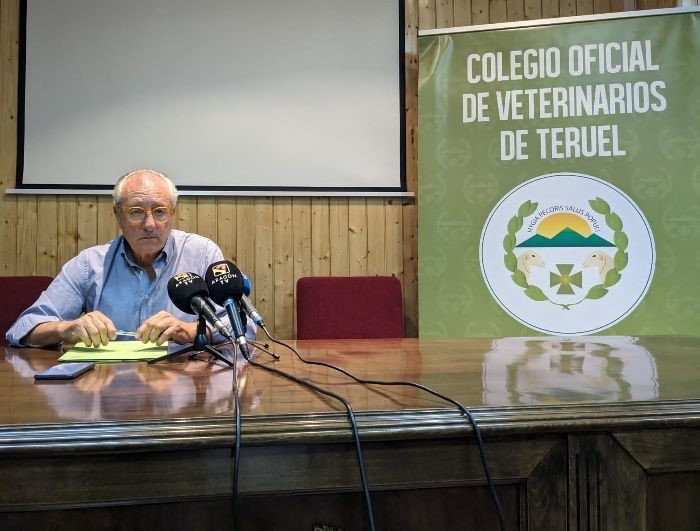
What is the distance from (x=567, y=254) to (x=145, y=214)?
1.88 meters

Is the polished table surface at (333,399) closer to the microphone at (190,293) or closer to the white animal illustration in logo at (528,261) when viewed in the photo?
the microphone at (190,293)

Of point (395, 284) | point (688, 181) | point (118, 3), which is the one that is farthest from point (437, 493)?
point (118, 3)

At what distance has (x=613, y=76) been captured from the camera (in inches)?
107

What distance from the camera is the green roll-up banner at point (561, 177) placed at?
2.67 meters

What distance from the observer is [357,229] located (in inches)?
119

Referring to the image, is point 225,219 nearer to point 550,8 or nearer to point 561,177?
point 561,177

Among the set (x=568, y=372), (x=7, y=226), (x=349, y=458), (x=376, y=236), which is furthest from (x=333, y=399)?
(x=7, y=226)

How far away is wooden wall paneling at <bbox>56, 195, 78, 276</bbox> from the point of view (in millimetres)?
2881

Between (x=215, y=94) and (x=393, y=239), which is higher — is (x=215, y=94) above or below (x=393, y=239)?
above

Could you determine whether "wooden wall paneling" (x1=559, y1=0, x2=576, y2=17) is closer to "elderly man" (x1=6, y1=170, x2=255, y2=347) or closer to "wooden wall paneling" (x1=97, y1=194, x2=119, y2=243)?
"elderly man" (x1=6, y1=170, x2=255, y2=347)

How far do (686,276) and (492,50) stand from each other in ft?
4.54

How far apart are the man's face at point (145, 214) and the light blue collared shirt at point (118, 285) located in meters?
0.05

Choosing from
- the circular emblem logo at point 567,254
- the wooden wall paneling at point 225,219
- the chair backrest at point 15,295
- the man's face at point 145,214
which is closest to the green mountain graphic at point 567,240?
Answer: the circular emblem logo at point 567,254

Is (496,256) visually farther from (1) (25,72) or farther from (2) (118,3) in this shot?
(1) (25,72)
